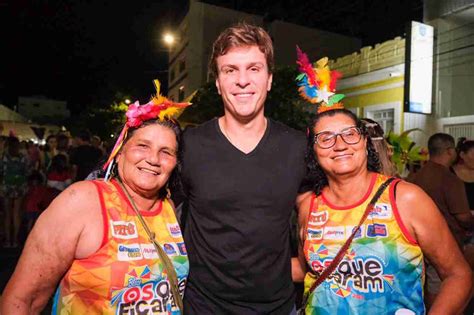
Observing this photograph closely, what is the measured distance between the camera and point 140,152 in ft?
7.66

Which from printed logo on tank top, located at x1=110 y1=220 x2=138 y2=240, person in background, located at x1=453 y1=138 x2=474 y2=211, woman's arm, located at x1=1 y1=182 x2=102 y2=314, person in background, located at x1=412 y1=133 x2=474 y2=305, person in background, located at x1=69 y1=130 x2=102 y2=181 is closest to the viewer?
woman's arm, located at x1=1 y1=182 x2=102 y2=314

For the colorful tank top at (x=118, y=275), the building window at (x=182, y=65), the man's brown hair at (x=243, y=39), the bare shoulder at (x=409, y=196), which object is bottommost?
the colorful tank top at (x=118, y=275)

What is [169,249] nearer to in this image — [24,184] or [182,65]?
[24,184]

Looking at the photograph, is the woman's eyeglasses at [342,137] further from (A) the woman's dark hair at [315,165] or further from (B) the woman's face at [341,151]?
(A) the woman's dark hair at [315,165]

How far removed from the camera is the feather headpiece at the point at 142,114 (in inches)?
93.7

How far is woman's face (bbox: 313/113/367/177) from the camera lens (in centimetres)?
241

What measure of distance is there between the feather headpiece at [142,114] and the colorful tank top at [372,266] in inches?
46.1

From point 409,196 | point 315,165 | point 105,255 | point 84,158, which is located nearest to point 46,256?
point 105,255

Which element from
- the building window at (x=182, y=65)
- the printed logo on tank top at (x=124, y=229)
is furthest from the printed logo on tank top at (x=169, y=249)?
the building window at (x=182, y=65)

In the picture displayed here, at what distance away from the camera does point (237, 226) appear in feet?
7.80

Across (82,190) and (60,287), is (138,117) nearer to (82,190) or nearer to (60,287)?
(82,190)

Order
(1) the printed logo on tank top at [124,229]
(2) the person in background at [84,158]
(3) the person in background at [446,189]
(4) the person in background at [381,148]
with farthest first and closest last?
(2) the person in background at [84,158], (3) the person in background at [446,189], (4) the person in background at [381,148], (1) the printed logo on tank top at [124,229]

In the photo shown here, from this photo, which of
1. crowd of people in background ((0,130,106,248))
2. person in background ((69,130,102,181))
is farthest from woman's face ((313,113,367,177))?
crowd of people in background ((0,130,106,248))

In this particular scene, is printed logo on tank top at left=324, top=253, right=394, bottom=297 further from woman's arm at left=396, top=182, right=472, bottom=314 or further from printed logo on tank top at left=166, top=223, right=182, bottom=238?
printed logo on tank top at left=166, top=223, right=182, bottom=238
